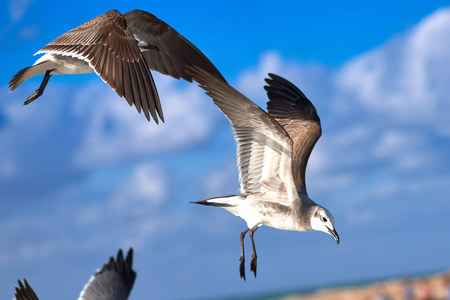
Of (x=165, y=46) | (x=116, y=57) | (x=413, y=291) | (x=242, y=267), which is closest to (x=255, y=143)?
(x=242, y=267)

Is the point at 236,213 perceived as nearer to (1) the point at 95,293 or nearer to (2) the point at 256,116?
(2) the point at 256,116

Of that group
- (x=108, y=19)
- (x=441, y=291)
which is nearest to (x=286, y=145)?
(x=108, y=19)

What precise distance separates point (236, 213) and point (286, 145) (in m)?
0.90

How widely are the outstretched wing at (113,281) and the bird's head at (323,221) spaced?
7.62 feet

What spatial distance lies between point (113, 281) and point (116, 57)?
263 centimetres

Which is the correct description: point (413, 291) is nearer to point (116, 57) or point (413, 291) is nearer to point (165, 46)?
point (165, 46)

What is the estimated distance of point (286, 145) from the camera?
21.1 ft

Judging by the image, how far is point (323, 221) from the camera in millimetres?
6586

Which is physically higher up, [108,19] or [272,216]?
[108,19]

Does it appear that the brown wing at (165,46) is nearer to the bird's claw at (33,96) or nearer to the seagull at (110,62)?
the seagull at (110,62)

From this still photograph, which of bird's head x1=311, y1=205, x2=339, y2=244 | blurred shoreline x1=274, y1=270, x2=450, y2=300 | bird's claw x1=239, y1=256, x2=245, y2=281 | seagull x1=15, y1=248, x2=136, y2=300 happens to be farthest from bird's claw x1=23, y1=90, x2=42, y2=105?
blurred shoreline x1=274, y1=270, x2=450, y2=300

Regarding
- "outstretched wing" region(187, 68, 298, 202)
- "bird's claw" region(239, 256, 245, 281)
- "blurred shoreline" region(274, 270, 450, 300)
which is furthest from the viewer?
"blurred shoreline" region(274, 270, 450, 300)

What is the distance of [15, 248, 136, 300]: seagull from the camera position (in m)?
7.05

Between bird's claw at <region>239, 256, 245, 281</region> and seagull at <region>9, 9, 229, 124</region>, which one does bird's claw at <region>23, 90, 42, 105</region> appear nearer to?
seagull at <region>9, 9, 229, 124</region>
